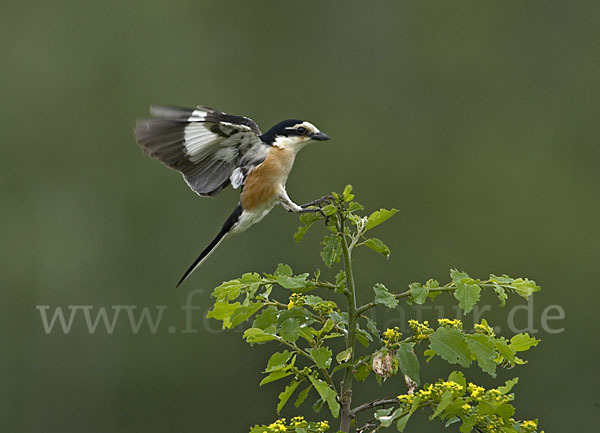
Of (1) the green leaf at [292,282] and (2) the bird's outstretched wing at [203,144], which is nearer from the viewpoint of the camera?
(1) the green leaf at [292,282]

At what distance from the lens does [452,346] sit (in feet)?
6.61

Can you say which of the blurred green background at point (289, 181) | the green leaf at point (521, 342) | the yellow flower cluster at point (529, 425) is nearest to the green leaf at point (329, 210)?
the green leaf at point (521, 342)

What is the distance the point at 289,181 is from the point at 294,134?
6.17 meters

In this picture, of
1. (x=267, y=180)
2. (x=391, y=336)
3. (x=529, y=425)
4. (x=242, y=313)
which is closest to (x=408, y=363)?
(x=391, y=336)

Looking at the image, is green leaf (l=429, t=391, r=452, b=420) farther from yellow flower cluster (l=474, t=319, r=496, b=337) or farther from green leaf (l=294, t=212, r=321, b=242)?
green leaf (l=294, t=212, r=321, b=242)

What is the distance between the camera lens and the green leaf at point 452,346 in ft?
6.56

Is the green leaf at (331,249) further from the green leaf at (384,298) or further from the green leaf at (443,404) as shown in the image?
the green leaf at (443,404)

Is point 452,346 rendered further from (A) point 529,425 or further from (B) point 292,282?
(B) point 292,282

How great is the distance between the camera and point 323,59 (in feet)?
37.4

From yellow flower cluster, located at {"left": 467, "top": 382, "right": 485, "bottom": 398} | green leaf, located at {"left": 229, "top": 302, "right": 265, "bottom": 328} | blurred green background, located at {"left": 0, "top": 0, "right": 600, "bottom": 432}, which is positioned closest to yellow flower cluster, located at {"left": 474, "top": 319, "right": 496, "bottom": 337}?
yellow flower cluster, located at {"left": 467, "top": 382, "right": 485, "bottom": 398}

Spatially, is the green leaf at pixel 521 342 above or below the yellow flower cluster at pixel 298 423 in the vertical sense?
above

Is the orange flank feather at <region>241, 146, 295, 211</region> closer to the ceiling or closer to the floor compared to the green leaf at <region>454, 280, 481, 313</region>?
closer to the ceiling

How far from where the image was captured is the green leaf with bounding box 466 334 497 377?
2004 millimetres

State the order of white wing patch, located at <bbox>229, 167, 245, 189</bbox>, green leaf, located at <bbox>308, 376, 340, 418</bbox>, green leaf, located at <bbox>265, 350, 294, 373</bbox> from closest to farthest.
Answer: green leaf, located at <bbox>308, 376, 340, 418</bbox> < green leaf, located at <bbox>265, 350, 294, 373</bbox> < white wing patch, located at <bbox>229, 167, 245, 189</bbox>
